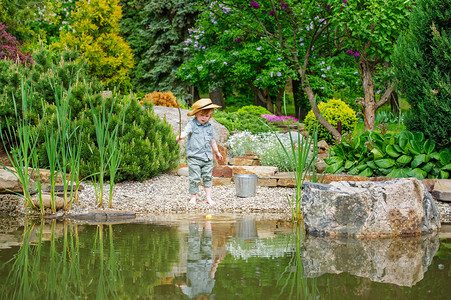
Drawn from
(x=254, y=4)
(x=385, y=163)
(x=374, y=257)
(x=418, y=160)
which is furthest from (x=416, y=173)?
(x=254, y=4)

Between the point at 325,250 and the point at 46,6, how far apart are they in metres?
17.3

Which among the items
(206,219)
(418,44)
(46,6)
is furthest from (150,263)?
(46,6)

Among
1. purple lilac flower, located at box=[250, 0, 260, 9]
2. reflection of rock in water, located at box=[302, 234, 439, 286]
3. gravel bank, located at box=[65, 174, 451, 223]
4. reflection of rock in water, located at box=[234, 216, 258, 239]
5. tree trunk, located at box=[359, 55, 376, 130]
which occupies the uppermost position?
purple lilac flower, located at box=[250, 0, 260, 9]

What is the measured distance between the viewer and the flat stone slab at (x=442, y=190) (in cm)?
654

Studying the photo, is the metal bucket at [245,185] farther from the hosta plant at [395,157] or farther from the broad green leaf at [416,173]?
the broad green leaf at [416,173]

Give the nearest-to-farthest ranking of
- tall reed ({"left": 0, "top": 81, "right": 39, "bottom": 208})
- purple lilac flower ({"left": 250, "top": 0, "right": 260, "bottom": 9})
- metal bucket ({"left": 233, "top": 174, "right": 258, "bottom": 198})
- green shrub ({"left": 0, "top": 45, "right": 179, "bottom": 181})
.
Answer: tall reed ({"left": 0, "top": 81, "right": 39, "bottom": 208}) < metal bucket ({"left": 233, "top": 174, "right": 258, "bottom": 198}) < green shrub ({"left": 0, "top": 45, "right": 179, "bottom": 181}) < purple lilac flower ({"left": 250, "top": 0, "right": 260, "bottom": 9})

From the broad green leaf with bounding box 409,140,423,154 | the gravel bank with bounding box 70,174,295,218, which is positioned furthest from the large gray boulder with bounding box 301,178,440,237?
the broad green leaf with bounding box 409,140,423,154

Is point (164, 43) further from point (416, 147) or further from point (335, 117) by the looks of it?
point (416, 147)

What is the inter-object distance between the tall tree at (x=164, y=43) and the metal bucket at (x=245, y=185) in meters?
13.2

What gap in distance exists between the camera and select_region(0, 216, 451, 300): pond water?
285 centimetres

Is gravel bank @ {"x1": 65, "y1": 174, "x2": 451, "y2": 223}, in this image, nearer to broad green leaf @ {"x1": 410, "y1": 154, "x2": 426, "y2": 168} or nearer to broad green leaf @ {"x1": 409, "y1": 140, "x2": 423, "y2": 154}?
broad green leaf @ {"x1": 410, "y1": 154, "x2": 426, "y2": 168}

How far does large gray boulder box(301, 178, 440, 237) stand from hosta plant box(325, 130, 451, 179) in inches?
96.3

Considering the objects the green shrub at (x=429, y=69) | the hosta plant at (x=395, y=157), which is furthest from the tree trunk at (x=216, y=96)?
the green shrub at (x=429, y=69)

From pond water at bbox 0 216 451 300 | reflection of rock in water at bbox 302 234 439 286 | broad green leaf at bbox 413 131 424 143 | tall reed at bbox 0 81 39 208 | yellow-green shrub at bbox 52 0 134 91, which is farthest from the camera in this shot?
yellow-green shrub at bbox 52 0 134 91
